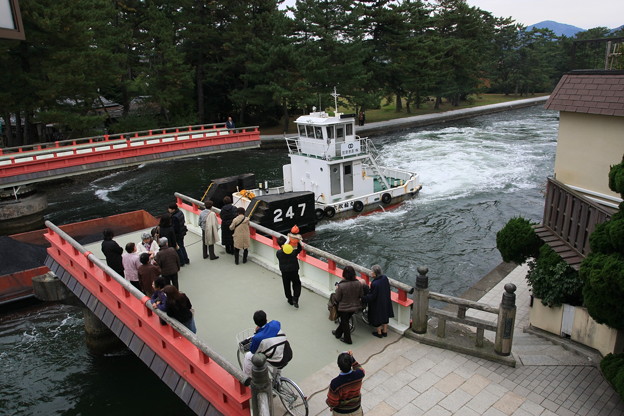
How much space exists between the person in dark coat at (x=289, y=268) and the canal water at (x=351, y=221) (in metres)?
4.13

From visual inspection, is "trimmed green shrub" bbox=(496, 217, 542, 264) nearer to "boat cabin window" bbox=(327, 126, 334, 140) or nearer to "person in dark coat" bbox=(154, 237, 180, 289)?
"person in dark coat" bbox=(154, 237, 180, 289)

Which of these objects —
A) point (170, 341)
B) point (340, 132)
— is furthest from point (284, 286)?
point (340, 132)

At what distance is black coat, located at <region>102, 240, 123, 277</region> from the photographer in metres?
10.6

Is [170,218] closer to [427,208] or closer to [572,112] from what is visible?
[572,112]

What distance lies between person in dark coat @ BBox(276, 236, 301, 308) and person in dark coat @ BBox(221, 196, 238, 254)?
2.55 m

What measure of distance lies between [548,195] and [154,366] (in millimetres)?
8658

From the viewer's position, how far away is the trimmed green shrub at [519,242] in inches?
428

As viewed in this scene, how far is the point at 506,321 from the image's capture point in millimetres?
8117

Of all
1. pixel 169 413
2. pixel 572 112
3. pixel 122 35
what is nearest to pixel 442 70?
pixel 122 35

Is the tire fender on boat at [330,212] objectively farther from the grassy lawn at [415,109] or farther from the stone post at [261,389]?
the grassy lawn at [415,109]

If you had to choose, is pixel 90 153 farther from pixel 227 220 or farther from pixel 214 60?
pixel 214 60

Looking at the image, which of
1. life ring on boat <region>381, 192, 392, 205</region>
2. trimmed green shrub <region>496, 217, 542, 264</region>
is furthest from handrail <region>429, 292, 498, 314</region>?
life ring on boat <region>381, 192, 392, 205</region>

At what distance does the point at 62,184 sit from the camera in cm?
3488

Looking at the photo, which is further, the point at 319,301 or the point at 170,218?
the point at 170,218
